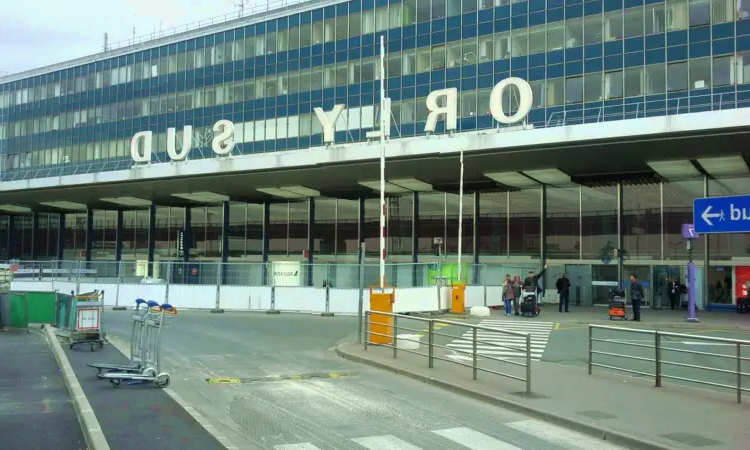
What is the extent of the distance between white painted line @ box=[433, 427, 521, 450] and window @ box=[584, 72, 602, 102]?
35.8 meters

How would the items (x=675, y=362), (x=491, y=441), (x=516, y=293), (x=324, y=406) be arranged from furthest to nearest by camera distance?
(x=516, y=293) < (x=675, y=362) < (x=324, y=406) < (x=491, y=441)

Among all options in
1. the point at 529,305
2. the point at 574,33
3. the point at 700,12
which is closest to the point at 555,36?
the point at 574,33

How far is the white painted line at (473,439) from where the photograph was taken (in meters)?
7.69

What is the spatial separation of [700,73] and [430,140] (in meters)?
17.3

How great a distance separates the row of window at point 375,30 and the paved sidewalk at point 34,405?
35781 millimetres

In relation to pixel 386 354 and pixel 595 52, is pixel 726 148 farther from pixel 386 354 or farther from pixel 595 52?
pixel 386 354

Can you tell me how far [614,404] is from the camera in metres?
9.73

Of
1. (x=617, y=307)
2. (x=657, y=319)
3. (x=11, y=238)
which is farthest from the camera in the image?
(x=11, y=238)

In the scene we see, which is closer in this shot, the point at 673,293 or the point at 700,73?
the point at 673,293

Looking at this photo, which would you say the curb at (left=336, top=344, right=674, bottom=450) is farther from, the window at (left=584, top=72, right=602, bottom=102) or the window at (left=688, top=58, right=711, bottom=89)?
the window at (left=584, top=72, right=602, bottom=102)

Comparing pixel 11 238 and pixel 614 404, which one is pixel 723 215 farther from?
pixel 11 238

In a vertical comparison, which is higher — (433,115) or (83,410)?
(433,115)

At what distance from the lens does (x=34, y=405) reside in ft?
30.9

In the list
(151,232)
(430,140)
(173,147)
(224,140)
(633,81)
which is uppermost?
(633,81)
